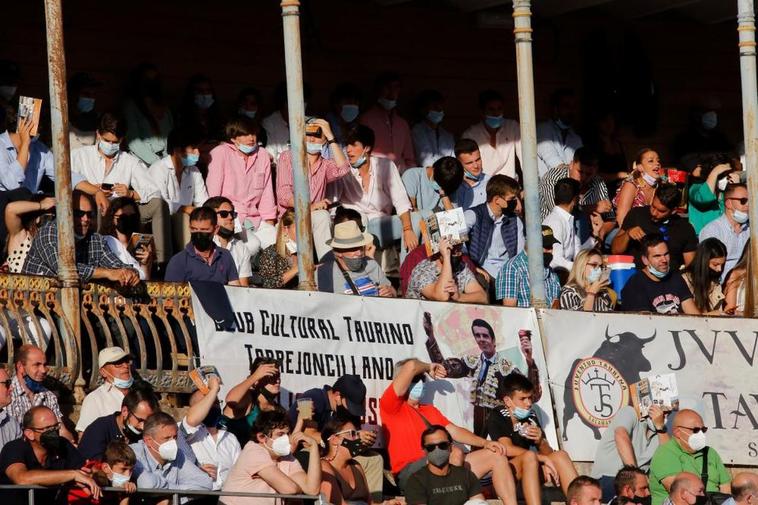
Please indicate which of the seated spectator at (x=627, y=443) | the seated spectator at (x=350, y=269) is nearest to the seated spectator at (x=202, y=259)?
the seated spectator at (x=350, y=269)

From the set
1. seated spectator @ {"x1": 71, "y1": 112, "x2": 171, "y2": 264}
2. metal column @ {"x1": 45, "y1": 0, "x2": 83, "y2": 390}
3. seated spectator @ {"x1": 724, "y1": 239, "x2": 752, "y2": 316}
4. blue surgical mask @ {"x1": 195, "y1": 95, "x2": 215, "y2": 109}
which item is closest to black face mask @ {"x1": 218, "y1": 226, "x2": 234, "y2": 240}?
seated spectator @ {"x1": 71, "y1": 112, "x2": 171, "y2": 264}

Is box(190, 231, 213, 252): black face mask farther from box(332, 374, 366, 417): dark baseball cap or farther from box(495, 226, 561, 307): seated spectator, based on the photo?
box(495, 226, 561, 307): seated spectator

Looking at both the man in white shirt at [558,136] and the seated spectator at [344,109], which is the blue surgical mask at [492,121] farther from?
the seated spectator at [344,109]

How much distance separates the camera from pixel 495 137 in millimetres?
23250

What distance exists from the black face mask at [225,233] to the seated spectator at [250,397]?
7.38 feet

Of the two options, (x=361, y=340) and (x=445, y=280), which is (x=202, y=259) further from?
(x=445, y=280)

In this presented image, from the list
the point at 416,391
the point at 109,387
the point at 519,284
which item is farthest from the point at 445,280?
the point at 109,387

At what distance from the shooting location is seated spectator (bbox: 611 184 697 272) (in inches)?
831

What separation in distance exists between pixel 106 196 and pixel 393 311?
2858mm

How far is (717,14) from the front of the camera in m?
26.5

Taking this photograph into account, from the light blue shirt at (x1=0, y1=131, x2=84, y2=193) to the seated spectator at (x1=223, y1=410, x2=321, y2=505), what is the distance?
3815 mm

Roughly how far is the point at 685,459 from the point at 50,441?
5.66 metres

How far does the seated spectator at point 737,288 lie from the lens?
66.8ft

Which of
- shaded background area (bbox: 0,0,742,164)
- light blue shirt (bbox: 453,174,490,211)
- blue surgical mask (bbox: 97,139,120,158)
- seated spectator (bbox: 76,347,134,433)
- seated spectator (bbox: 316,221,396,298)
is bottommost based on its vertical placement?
seated spectator (bbox: 76,347,134,433)
